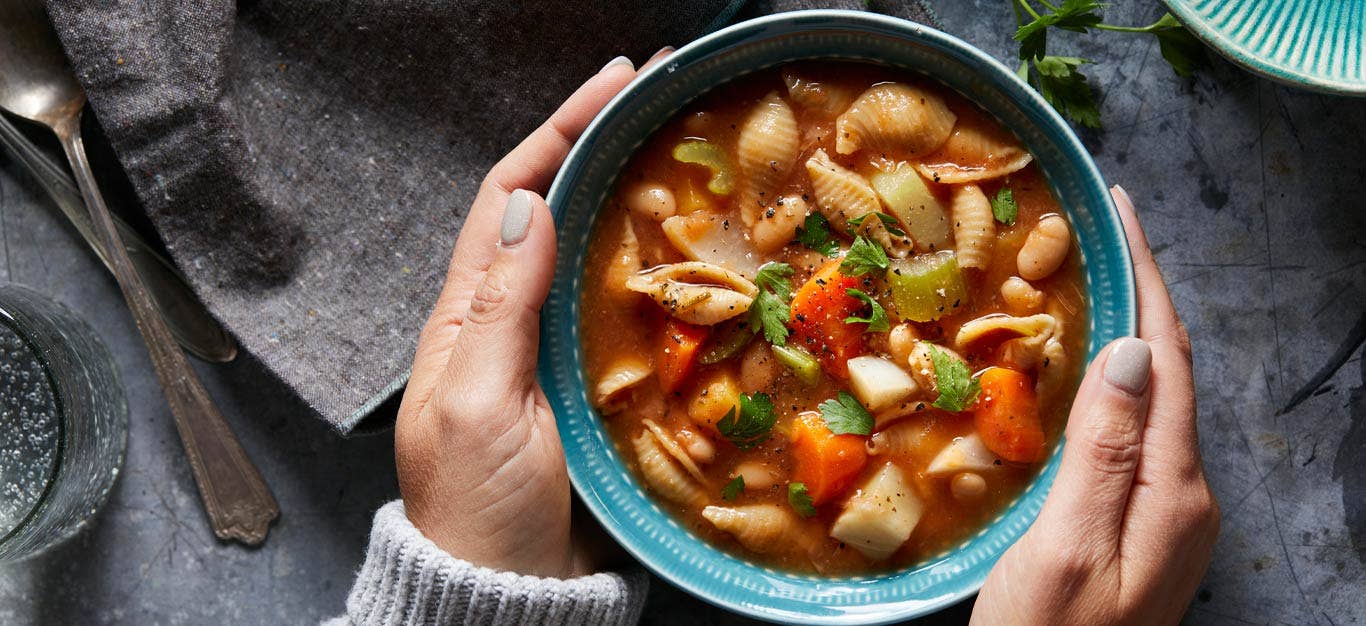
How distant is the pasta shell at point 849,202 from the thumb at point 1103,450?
55cm

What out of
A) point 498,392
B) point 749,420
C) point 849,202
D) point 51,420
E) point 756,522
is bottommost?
point 756,522

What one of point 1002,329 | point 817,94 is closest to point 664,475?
point 1002,329

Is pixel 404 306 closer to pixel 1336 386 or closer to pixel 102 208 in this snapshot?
pixel 102 208

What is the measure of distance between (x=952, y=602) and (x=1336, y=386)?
1417mm

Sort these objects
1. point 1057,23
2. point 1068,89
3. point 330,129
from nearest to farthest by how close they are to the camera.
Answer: point 1057,23 → point 1068,89 → point 330,129

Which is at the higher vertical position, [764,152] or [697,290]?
[764,152]

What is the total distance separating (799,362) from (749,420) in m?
0.19

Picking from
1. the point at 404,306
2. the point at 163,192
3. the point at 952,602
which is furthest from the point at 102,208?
the point at 952,602

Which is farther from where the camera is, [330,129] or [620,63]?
[330,129]

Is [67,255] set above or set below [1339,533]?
above

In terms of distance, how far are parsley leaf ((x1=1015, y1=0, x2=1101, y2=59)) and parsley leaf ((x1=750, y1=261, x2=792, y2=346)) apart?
89 centimetres

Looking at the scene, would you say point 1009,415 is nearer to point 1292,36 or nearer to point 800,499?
point 800,499

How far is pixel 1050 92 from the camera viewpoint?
295 cm

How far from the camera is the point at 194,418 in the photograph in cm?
320
